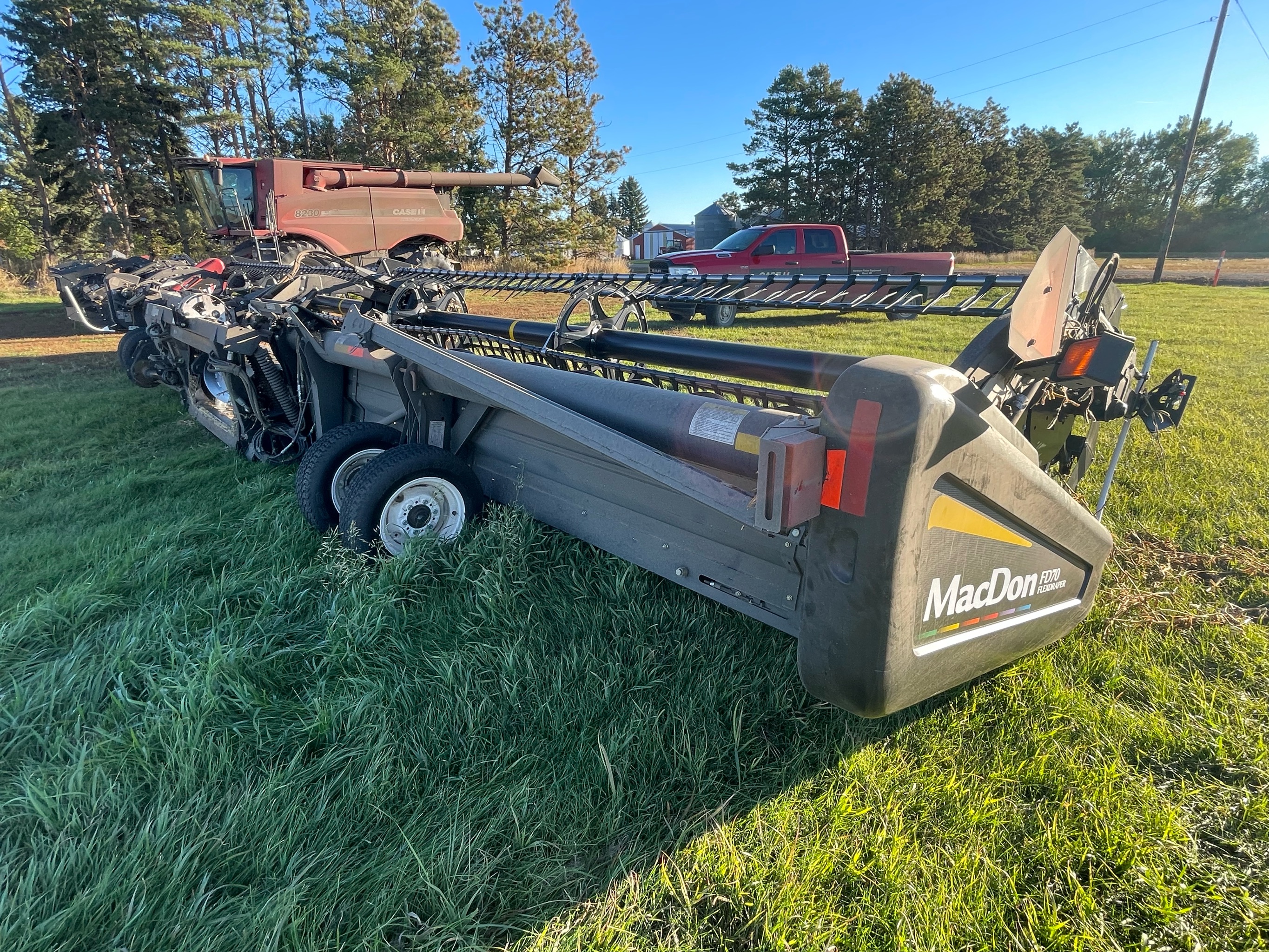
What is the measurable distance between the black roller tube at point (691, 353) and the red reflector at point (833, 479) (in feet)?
3.22

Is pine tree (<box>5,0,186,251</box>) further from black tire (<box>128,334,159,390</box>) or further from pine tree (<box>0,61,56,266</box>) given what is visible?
black tire (<box>128,334,159,390</box>)

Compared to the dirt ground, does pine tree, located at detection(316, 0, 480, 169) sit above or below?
above

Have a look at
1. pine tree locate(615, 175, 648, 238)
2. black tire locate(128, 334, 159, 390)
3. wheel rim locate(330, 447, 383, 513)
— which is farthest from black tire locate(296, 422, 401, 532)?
pine tree locate(615, 175, 648, 238)

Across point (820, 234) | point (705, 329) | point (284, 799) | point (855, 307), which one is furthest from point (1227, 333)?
point (284, 799)

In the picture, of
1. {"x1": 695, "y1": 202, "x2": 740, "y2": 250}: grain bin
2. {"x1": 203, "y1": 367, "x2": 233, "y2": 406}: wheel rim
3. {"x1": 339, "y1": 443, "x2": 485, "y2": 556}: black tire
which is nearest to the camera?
{"x1": 339, "y1": 443, "x2": 485, "y2": 556}: black tire

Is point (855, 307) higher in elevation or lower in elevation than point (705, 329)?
higher

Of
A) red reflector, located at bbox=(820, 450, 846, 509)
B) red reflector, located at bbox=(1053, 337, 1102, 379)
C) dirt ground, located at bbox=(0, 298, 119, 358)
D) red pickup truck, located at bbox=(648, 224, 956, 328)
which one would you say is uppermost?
red pickup truck, located at bbox=(648, 224, 956, 328)

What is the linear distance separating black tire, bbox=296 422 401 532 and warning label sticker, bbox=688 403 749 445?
6.42 feet

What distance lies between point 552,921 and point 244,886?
2.41 ft

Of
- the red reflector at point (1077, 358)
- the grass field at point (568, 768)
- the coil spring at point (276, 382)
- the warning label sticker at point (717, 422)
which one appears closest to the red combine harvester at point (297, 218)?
the coil spring at point (276, 382)

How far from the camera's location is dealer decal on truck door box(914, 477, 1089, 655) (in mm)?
1564

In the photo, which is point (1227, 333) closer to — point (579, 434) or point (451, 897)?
point (579, 434)

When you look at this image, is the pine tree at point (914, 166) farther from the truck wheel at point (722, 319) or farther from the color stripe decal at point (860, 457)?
the color stripe decal at point (860, 457)

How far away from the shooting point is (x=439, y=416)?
3234mm
